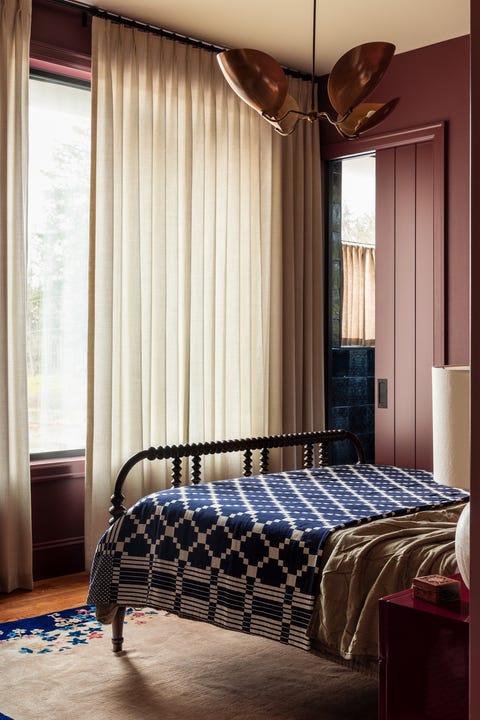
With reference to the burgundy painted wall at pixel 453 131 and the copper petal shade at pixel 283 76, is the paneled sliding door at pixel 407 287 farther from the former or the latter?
the copper petal shade at pixel 283 76

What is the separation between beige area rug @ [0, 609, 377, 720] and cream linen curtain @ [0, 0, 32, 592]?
72 cm

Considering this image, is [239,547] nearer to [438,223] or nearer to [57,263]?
[57,263]

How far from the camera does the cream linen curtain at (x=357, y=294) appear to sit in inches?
219

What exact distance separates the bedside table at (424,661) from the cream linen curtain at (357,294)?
12.2 ft

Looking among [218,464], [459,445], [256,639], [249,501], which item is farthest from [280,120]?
[218,464]

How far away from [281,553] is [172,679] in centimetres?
70

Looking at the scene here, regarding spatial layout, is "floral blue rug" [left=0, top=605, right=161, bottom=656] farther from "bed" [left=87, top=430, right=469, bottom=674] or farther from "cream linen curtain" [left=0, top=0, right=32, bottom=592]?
"cream linen curtain" [left=0, top=0, right=32, bottom=592]

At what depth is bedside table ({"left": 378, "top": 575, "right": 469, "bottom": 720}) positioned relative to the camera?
1833 mm

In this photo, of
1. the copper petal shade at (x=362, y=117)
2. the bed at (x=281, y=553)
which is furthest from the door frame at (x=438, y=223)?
the copper petal shade at (x=362, y=117)

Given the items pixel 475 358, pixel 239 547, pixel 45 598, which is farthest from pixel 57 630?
pixel 475 358

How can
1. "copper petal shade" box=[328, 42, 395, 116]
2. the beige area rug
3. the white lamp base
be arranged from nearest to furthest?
the white lamp base, the beige area rug, "copper petal shade" box=[328, 42, 395, 116]

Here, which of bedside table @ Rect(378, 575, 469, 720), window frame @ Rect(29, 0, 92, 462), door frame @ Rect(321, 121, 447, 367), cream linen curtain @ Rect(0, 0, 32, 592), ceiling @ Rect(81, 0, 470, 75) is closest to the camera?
bedside table @ Rect(378, 575, 469, 720)

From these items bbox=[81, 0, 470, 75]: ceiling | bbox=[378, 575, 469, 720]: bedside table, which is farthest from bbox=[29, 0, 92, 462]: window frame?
bbox=[378, 575, 469, 720]: bedside table

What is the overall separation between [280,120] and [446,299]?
6.64 ft
